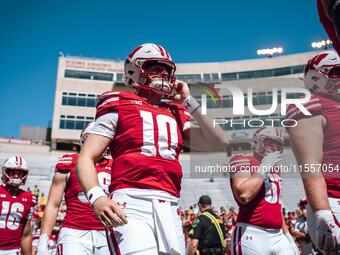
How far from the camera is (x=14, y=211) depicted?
5.77 metres

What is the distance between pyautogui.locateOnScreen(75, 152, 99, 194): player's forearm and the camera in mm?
2316

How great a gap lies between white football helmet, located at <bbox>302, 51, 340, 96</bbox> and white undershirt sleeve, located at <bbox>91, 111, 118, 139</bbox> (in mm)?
1672

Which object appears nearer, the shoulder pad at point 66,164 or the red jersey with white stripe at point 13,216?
the shoulder pad at point 66,164

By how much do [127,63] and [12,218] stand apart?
4.07m

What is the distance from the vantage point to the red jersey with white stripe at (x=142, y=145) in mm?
2445

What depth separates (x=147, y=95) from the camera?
2922mm

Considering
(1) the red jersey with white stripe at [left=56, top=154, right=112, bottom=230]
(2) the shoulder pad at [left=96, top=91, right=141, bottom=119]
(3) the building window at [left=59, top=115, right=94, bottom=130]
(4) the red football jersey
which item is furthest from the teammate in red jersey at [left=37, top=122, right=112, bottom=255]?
(3) the building window at [left=59, top=115, right=94, bottom=130]

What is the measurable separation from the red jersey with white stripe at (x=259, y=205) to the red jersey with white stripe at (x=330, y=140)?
1.33 meters

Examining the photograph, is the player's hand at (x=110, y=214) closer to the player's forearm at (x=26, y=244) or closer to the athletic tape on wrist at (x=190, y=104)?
the athletic tape on wrist at (x=190, y=104)

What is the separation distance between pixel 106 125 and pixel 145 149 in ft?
1.11

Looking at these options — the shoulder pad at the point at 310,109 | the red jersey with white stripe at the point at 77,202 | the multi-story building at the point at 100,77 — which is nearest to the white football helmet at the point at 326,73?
the shoulder pad at the point at 310,109

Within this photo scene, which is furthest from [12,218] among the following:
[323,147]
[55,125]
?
[55,125]

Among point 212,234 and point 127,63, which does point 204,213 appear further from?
point 127,63

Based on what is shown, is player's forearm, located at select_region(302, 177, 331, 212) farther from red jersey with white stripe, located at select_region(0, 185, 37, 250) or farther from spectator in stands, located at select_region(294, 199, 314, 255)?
spectator in stands, located at select_region(294, 199, 314, 255)
